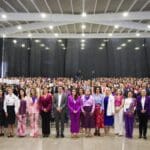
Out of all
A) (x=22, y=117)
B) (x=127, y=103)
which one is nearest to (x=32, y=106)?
(x=22, y=117)

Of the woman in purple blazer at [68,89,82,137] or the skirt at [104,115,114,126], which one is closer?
the woman in purple blazer at [68,89,82,137]

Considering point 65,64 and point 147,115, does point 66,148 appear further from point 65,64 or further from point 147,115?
point 65,64

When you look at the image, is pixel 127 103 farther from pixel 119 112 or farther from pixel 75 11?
pixel 75 11

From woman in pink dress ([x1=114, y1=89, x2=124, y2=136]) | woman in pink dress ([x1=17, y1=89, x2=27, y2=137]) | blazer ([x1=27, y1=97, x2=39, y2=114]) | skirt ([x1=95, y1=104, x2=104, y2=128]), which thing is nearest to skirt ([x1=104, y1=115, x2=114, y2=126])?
skirt ([x1=95, y1=104, x2=104, y2=128])

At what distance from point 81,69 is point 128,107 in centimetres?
2027

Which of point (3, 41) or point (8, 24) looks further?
point (3, 41)

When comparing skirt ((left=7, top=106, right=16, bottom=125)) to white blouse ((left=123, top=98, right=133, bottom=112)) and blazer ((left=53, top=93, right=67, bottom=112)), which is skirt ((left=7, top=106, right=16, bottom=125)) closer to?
blazer ((left=53, top=93, right=67, bottom=112))

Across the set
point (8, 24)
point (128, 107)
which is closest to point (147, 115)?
point (128, 107)

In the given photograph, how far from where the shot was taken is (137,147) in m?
9.81

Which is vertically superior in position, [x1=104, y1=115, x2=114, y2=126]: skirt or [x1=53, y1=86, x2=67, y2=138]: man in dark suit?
[x1=53, y1=86, x2=67, y2=138]: man in dark suit

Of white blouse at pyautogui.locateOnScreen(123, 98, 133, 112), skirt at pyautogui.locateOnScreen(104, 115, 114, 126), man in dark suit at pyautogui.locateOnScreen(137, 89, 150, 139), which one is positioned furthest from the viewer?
skirt at pyautogui.locateOnScreen(104, 115, 114, 126)

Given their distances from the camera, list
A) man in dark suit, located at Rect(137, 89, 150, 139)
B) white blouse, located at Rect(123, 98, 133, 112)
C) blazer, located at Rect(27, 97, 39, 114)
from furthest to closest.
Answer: blazer, located at Rect(27, 97, 39, 114), white blouse, located at Rect(123, 98, 133, 112), man in dark suit, located at Rect(137, 89, 150, 139)

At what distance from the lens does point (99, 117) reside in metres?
11.8

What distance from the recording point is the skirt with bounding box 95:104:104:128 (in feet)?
38.5
